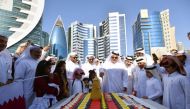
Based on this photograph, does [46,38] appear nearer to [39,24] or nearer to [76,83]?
[39,24]

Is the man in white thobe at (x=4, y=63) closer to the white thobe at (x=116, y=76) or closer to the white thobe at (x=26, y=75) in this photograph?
the white thobe at (x=26, y=75)

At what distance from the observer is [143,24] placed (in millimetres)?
126062

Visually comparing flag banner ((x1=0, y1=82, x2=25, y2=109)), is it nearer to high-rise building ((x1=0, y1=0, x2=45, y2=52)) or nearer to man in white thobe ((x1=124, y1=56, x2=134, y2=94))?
man in white thobe ((x1=124, y1=56, x2=134, y2=94))

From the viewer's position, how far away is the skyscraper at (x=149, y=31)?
121250mm

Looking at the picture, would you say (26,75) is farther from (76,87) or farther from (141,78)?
(141,78)

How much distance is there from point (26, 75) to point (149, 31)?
403 feet

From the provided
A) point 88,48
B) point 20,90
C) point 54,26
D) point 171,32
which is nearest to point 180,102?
point 20,90

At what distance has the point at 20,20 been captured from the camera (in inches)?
2736

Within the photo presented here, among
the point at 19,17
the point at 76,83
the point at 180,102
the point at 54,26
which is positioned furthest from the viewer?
the point at 54,26

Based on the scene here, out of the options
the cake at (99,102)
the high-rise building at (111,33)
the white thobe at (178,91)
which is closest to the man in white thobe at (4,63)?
the cake at (99,102)

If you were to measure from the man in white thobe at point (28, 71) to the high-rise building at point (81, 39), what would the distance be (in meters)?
129

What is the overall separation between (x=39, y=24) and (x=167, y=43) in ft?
221

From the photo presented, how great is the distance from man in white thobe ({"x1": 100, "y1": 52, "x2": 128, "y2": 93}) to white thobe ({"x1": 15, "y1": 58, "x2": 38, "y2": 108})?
224cm

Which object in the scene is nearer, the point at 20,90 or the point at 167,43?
the point at 20,90
